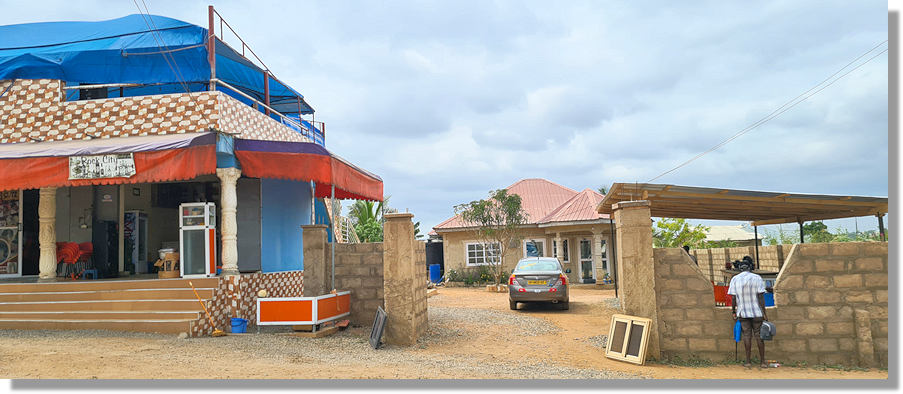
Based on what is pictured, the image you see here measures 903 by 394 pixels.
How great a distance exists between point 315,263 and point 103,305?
3898mm

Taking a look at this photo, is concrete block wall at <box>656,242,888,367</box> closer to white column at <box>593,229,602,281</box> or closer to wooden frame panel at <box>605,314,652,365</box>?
wooden frame panel at <box>605,314,652,365</box>

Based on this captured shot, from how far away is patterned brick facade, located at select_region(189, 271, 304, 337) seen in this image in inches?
422

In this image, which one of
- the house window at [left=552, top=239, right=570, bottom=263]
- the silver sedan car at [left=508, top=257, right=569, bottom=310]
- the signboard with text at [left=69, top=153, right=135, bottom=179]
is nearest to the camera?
the signboard with text at [left=69, top=153, right=135, bottom=179]

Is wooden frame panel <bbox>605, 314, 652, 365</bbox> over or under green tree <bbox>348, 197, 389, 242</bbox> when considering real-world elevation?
under

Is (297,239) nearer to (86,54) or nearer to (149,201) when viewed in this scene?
(149,201)

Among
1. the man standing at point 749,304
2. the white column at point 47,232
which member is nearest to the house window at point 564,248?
the man standing at point 749,304

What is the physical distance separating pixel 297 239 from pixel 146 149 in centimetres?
532

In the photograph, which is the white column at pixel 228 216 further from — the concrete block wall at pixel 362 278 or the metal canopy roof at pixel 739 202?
the metal canopy roof at pixel 739 202

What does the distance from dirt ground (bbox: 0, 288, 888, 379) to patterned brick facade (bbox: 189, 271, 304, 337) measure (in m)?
0.62

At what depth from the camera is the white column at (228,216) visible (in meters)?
11.4

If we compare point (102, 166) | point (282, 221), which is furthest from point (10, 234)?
point (282, 221)

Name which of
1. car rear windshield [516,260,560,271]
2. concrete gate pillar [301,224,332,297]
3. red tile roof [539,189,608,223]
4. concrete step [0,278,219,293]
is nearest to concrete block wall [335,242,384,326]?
concrete gate pillar [301,224,332,297]

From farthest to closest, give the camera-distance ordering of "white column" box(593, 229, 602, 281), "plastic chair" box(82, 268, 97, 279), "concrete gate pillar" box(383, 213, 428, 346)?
"white column" box(593, 229, 602, 281) < "plastic chair" box(82, 268, 97, 279) < "concrete gate pillar" box(383, 213, 428, 346)

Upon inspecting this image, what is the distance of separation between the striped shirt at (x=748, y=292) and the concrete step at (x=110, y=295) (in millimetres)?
8753
